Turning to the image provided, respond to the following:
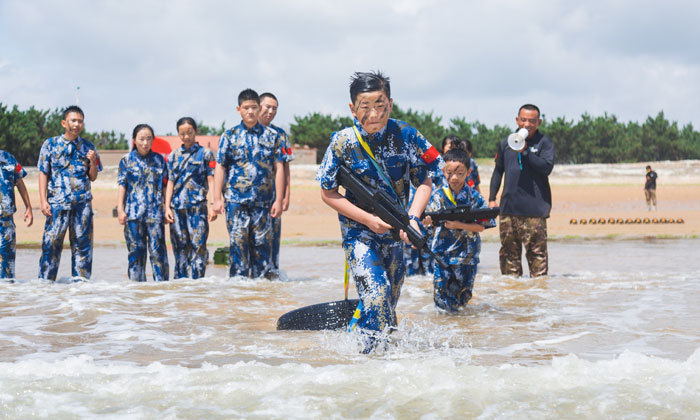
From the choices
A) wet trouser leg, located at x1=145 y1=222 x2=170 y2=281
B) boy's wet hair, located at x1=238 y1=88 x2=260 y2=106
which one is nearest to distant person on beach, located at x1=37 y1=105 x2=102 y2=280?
wet trouser leg, located at x1=145 y1=222 x2=170 y2=281

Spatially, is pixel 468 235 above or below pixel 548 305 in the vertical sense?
above

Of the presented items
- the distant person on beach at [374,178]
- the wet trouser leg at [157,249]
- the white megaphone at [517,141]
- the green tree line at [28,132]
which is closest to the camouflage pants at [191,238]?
the wet trouser leg at [157,249]

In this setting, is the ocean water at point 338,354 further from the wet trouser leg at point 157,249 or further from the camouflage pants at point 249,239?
the wet trouser leg at point 157,249

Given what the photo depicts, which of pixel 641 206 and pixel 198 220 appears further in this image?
pixel 641 206

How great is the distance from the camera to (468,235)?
6.61 meters

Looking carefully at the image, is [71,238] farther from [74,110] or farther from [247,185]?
[247,185]

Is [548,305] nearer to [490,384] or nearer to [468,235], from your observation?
[468,235]

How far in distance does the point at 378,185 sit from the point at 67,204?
16.9 feet

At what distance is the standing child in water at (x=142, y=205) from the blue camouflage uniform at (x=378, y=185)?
476 centimetres

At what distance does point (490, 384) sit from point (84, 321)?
153 inches

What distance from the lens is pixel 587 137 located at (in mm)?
85312

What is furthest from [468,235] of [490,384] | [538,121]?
[538,121]

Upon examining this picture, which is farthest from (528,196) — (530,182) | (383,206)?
(383,206)

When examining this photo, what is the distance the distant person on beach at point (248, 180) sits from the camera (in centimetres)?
848
